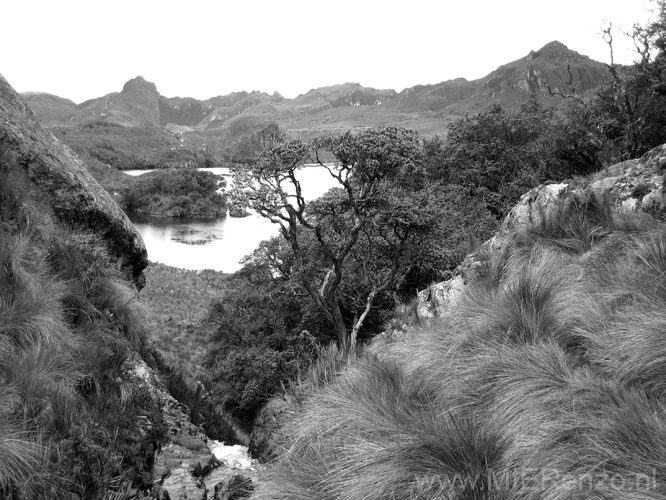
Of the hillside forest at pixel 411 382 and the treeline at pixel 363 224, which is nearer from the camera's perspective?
the hillside forest at pixel 411 382

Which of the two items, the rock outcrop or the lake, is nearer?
the rock outcrop

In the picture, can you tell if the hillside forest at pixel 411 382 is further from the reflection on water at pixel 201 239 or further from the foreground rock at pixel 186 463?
the reflection on water at pixel 201 239

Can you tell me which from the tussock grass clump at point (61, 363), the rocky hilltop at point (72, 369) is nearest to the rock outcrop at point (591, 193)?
the rocky hilltop at point (72, 369)

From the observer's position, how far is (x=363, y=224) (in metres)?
19.1

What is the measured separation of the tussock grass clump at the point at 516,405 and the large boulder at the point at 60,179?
4726 millimetres

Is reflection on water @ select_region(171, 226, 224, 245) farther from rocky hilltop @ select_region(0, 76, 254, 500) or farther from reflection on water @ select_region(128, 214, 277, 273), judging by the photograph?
rocky hilltop @ select_region(0, 76, 254, 500)

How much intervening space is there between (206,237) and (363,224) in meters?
59.7

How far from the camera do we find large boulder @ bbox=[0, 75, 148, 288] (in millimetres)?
5871

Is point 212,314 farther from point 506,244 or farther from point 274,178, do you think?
point 506,244

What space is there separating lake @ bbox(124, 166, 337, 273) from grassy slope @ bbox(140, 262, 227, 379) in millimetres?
9221

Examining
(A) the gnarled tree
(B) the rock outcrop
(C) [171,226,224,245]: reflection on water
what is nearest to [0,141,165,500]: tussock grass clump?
(B) the rock outcrop

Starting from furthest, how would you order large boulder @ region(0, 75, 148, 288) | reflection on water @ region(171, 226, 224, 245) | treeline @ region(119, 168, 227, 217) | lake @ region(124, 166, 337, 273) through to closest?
1. treeline @ region(119, 168, 227, 217)
2. reflection on water @ region(171, 226, 224, 245)
3. lake @ region(124, 166, 337, 273)
4. large boulder @ region(0, 75, 148, 288)

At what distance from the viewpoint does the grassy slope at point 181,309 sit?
858 inches

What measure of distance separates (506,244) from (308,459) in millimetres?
5772
